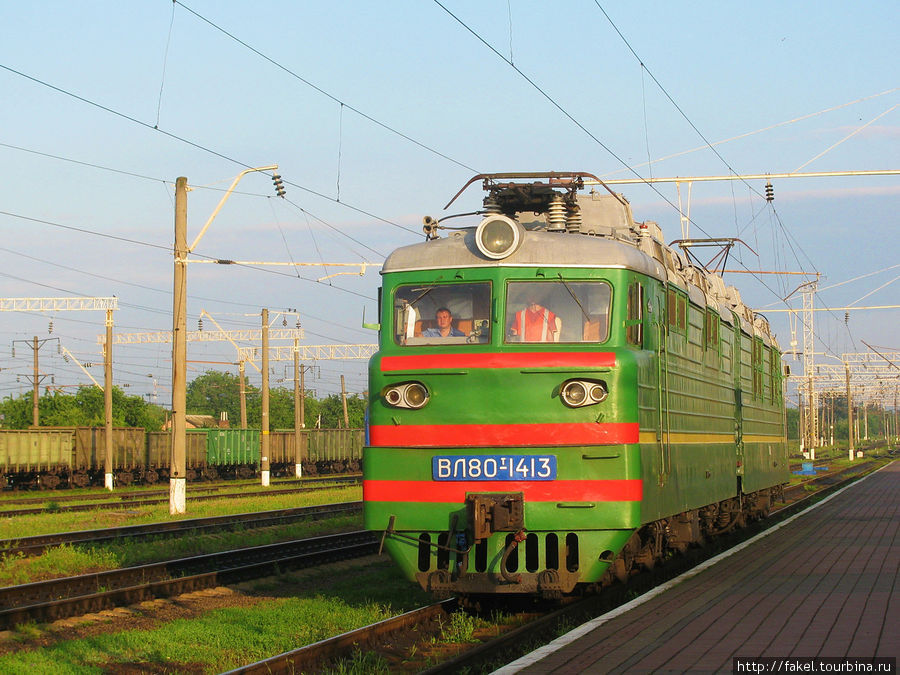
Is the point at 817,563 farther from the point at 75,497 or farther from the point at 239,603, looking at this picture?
the point at 75,497

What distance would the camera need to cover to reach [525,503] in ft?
31.4

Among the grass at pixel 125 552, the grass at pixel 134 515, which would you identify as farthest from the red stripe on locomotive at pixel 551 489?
the grass at pixel 134 515

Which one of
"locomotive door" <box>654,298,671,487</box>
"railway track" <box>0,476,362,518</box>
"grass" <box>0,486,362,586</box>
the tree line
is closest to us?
"locomotive door" <box>654,298,671,487</box>

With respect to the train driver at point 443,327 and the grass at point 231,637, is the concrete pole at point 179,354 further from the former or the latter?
the train driver at point 443,327

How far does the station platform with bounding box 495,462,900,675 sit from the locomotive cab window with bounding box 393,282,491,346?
113 inches

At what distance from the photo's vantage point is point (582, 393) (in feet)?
31.7

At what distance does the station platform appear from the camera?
7.47 meters

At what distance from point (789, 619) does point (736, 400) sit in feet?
27.3

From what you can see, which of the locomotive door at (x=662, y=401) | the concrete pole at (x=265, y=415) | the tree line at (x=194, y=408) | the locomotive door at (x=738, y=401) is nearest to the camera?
the locomotive door at (x=662, y=401)

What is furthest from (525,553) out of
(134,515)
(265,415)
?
(265,415)

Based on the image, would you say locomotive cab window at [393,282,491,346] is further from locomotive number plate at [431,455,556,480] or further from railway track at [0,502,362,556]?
railway track at [0,502,362,556]

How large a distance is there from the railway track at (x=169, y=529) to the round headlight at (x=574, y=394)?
33.1 feet

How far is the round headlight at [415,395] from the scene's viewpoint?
10.1 metres

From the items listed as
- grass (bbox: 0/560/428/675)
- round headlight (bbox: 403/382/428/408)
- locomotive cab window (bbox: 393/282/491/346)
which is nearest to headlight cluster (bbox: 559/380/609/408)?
locomotive cab window (bbox: 393/282/491/346)
